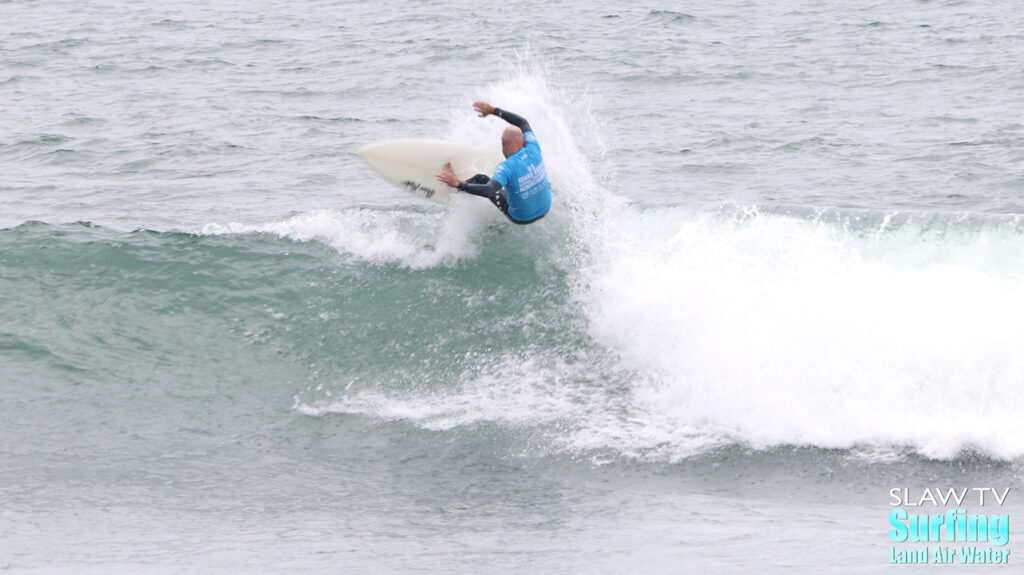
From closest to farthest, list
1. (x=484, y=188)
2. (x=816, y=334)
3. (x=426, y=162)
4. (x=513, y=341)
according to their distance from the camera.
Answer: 1. (x=816, y=334)
2. (x=484, y=188)
3. (x=513, y=341)
4. (x=426, y=162)

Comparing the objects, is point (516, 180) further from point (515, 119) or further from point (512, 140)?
point (515, 119)

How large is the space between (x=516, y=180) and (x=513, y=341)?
1.49m

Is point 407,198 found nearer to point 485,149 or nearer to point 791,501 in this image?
point 485,149

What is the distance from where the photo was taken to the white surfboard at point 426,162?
1185 cm

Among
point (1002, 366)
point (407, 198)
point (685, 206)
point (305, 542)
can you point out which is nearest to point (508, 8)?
point (407, 198)

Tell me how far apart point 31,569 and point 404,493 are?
8.49ft

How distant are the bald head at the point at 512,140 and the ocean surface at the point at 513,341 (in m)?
1.58

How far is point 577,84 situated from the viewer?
2094 centimetres

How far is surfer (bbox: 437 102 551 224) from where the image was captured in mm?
10258

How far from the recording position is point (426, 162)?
39.3 feet
